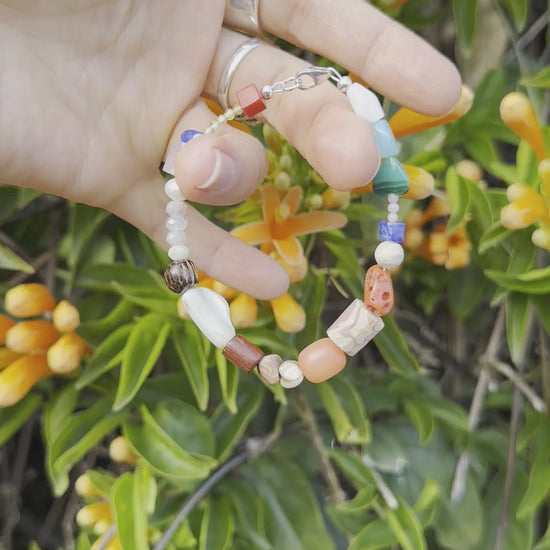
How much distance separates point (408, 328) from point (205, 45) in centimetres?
62

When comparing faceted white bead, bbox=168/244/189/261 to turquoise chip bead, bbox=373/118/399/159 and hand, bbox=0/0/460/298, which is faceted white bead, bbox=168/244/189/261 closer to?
hand, bbox=0/0/460/298

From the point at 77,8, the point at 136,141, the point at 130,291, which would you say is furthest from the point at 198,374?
the point at 77,8

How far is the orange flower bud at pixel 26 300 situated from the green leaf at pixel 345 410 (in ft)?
1.15

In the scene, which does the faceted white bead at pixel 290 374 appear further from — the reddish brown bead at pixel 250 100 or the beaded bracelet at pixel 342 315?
the reddish brown bead at pixel 250 100

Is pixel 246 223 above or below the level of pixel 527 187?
below

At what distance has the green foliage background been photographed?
78 cm

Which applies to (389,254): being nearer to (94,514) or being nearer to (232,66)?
(232,66)

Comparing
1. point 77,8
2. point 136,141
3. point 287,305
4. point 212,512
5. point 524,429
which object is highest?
point 77,8

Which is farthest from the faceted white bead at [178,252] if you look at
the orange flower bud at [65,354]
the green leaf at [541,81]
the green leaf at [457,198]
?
the green leaf at [541,81]

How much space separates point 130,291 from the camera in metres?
0.80

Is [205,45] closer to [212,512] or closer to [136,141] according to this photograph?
[136,141]

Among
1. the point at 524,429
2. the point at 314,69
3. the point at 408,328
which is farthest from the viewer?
Answer: the point at 408,328

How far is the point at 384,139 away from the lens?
62 centimetres

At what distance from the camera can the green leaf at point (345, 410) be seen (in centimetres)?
83
